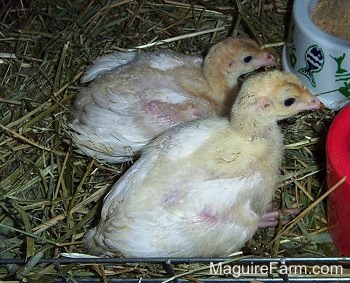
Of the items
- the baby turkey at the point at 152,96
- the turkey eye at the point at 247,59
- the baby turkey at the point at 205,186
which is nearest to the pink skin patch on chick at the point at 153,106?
the baby turkey at the point at 152,96

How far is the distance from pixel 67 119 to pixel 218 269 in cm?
90

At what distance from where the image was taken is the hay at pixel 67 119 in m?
2.35

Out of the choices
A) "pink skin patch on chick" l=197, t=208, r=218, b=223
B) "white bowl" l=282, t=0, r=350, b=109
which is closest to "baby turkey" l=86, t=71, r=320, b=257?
"pink skin patch on chick" l=197, t=208, r=218, b=223

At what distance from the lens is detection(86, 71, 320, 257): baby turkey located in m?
2.05

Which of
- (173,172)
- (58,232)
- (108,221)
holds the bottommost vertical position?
(58,232)

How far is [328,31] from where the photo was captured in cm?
270

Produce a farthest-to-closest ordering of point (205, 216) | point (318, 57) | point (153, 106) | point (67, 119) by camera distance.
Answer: point (67, 119), point (318, 57), point (153, 106), point (205, 216)

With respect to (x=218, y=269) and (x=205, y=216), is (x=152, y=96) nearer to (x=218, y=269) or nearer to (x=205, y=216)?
(x=205, y=216)

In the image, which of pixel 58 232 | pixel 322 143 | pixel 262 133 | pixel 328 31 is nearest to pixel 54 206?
pixel 58 232

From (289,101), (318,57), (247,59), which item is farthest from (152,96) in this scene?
(318,57)

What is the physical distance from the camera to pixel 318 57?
2.54 m

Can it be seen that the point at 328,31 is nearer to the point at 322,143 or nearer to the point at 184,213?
the point at 322,143

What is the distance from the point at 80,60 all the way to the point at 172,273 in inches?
Result: 45.3

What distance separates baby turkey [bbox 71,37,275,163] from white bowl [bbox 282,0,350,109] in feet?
0.45
